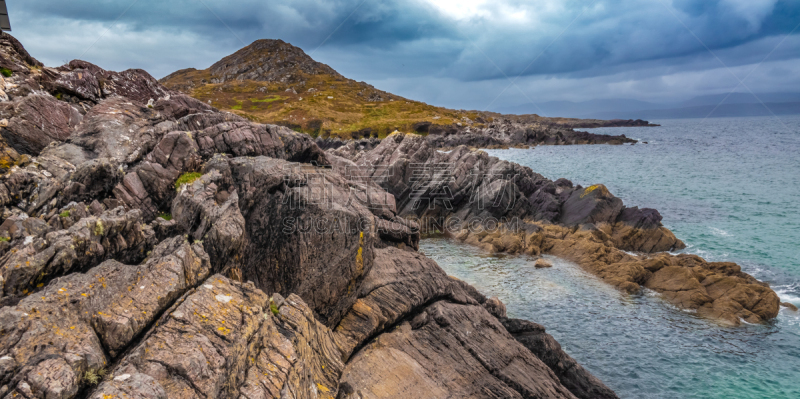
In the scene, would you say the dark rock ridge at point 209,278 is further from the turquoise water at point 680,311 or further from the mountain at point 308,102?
the mountain at point 308,102

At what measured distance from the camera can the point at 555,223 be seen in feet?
146

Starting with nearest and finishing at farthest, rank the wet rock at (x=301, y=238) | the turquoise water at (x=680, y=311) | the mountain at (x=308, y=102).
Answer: the wet rock at (x=301, y=238) → the turquoise water at (x=680, y=311) → the mountain at (x=308, y=102)

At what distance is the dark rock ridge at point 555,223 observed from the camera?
27312mm

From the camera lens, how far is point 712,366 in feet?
68.7

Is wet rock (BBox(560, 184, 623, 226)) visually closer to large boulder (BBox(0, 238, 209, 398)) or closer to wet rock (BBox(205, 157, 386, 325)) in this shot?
wet rock (BBox(205, 157, 386, 325))

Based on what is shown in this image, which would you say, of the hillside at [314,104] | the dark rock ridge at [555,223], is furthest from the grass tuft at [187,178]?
the hillside at [314,104]

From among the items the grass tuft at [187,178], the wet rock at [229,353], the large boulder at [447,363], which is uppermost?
the grass tuft at [187,178]

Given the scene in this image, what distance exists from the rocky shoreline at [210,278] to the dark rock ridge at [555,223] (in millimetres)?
585

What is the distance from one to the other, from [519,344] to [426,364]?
4.78m

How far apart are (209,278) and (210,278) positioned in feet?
0.11

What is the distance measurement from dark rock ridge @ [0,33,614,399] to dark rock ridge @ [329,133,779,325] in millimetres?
9644

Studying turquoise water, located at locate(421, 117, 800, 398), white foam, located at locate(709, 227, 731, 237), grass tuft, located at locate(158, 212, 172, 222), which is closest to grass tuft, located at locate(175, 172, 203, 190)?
grass tuft, located at locate(158, 212, 172, 222)

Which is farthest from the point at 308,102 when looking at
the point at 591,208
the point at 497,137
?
the point at 591,208

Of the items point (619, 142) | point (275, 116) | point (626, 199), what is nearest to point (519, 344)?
point (626, 199)
